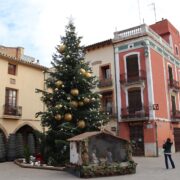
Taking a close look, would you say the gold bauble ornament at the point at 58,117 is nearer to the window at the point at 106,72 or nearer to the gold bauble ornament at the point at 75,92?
the gold bauble ornament at the point at 75,92

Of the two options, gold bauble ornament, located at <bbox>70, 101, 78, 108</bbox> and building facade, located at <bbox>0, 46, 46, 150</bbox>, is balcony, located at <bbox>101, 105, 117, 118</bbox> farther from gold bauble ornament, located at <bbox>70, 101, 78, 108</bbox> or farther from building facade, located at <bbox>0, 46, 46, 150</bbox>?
gold bauble ornament, located at <bbox>70, 101, 78, 108</bbox>

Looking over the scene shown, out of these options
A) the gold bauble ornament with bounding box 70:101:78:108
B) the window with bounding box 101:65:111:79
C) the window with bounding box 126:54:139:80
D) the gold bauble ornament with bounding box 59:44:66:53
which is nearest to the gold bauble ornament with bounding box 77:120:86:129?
the gold bauble ornament with bounding box 70:101:78:108

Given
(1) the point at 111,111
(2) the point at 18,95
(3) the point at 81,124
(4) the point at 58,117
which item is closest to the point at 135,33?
(1) the point at 111,111

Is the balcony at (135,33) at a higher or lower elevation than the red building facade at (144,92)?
higher

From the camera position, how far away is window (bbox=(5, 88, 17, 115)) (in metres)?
22.0

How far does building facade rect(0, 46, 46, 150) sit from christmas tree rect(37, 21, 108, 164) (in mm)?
6307

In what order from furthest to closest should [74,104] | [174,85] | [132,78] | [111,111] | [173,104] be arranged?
[173,104]
[174,85]
[111,111]
[132,78]
[74,104]

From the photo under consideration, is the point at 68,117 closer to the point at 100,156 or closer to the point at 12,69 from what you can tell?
the point at 100,156

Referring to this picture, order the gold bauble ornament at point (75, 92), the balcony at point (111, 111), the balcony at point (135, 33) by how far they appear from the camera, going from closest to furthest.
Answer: the gold bauble ornament at point (75, 92)
the balcony at point (135, 33)
the balcony at point (111, 111)

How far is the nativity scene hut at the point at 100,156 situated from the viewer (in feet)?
39.6

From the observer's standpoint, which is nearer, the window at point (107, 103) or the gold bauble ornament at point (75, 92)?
the gold bauble ornament at point (75, 92)

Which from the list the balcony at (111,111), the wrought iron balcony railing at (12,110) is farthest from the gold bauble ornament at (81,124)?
the balcony at (111,111)

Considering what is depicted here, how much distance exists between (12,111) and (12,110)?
0.08 metres

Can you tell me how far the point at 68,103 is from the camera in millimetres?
15711
